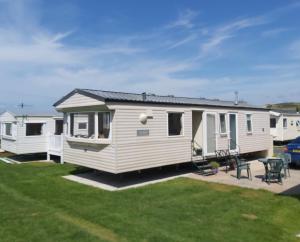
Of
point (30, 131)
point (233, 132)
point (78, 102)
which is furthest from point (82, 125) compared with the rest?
point (233, 132)

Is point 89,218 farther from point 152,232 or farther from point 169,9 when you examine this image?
point 169,9

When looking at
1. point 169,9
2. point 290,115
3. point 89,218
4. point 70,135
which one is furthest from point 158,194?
point 290,115

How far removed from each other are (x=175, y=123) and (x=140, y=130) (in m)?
2.35

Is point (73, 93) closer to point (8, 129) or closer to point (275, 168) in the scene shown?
point (275, 168)

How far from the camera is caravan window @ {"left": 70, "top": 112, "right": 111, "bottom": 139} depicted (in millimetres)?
9914

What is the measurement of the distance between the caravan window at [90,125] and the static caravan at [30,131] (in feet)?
15.3

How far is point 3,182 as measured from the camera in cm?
1022

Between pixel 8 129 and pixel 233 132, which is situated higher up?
pixel 8 129

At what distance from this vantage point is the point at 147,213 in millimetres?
6633

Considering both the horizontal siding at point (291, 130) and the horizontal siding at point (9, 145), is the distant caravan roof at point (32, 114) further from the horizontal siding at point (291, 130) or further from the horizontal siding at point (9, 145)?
the horizontal siding at point (291, 130)

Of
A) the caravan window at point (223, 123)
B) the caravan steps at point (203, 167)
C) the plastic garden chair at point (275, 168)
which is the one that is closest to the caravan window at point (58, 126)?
the caravan steps at point (203, 167)

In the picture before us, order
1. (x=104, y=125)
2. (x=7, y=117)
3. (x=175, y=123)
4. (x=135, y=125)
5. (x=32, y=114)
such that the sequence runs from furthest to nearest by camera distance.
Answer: (x=7, y=117)
(x=32, y=114)
(x=175, y=123)
(x=104, y=125)
(x=135, y=125)

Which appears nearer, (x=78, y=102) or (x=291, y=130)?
(x=78, y=102)

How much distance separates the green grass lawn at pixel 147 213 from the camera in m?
5.39
